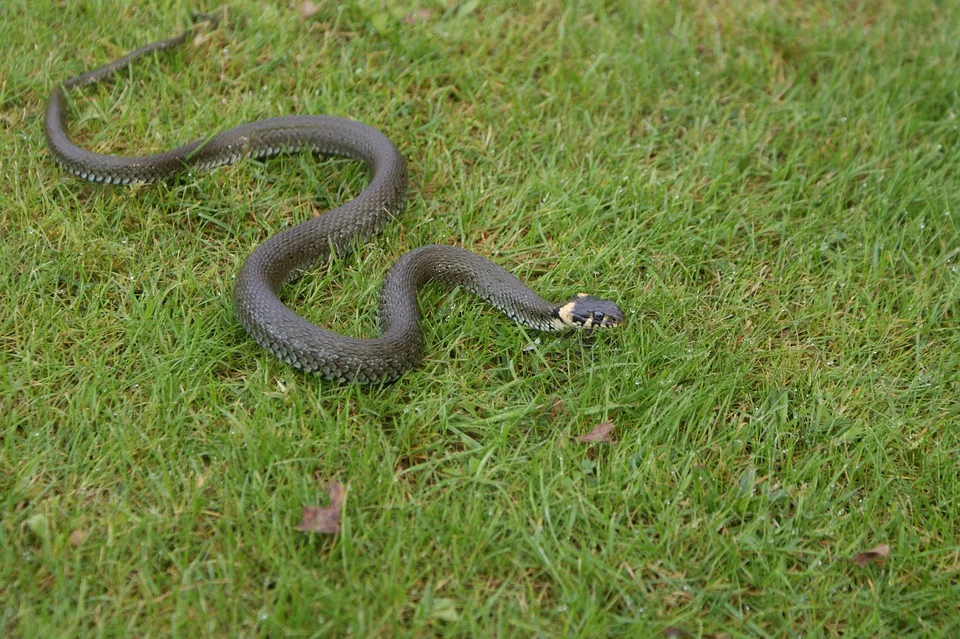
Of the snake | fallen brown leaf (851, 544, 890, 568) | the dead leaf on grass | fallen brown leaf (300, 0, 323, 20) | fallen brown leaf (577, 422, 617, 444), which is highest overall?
fallen brown leaf (300, 0, 323, 20)

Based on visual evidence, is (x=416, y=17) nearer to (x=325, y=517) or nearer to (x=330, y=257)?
(x=330, y=257)

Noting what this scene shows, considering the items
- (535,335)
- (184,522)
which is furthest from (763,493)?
(184,522)

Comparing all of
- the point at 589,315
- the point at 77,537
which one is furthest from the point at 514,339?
the point at 77,537

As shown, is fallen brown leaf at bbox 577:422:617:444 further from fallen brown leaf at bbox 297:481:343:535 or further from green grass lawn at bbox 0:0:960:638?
fallen brown leaf at bbox 297:481:343:535

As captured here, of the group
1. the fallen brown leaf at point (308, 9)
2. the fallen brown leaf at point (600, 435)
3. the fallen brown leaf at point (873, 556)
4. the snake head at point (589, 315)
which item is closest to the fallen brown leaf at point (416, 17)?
the fallen brown leaf at point (308, 9)

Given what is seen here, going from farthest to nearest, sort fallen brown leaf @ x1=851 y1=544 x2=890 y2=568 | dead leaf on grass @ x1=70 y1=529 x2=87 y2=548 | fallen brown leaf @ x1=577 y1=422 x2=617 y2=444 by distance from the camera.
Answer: fallen brown leaf @ x1=577 y1=422 x2=617 y2=444, fallen brown leaf @ x1=851 y1=544 x2=890 y2=568, dead leaf on grass @ x1=70 y1=529 x2=87 y2=548

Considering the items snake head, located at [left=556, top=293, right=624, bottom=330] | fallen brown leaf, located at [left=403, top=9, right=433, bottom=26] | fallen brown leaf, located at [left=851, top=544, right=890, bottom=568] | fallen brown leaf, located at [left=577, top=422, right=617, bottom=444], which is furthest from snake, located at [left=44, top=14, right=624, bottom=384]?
fallen brown leaf, located at [left=851, top=544, right=890, bottom=568]

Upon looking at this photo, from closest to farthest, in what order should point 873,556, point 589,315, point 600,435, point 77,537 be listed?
point 77,537
point 873,556
point 600,435
point 589,315
